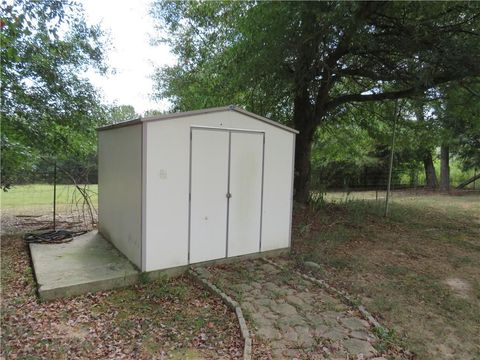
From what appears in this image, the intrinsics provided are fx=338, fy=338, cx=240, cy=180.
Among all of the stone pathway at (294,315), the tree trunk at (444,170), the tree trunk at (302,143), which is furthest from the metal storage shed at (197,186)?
the tree trunk at (444,170)

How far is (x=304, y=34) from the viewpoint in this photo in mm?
5672

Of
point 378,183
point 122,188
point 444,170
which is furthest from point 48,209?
point 444,170

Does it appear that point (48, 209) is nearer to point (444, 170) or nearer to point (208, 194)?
point (208, 194)

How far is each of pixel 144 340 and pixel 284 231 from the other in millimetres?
3152

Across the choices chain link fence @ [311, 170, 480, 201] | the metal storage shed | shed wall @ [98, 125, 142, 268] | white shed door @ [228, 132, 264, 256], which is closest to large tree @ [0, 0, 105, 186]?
shed wall @ [98, 125, 142, 268]

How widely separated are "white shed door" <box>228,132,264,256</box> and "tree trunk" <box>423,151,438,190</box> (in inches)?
618

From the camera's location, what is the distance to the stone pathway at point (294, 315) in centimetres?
308

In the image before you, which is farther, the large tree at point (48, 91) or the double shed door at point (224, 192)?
the large tree at point (48, 91)

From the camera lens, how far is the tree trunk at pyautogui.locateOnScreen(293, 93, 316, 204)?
28.2 ft

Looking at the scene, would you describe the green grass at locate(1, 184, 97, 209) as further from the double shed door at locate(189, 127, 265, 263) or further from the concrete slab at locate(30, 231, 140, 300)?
the double shed door at locate(189, 127, 265, 263)

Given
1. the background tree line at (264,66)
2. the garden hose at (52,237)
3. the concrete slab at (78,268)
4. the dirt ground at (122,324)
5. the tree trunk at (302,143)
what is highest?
the background tree line at (264,66)

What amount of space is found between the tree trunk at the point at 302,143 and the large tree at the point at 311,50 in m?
0.03

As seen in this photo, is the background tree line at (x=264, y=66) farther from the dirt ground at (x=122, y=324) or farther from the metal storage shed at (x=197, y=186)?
the dirt ground at (x=122, y=324)

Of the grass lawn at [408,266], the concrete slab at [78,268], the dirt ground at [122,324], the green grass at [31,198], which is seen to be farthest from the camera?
the green grass at [31,198]
